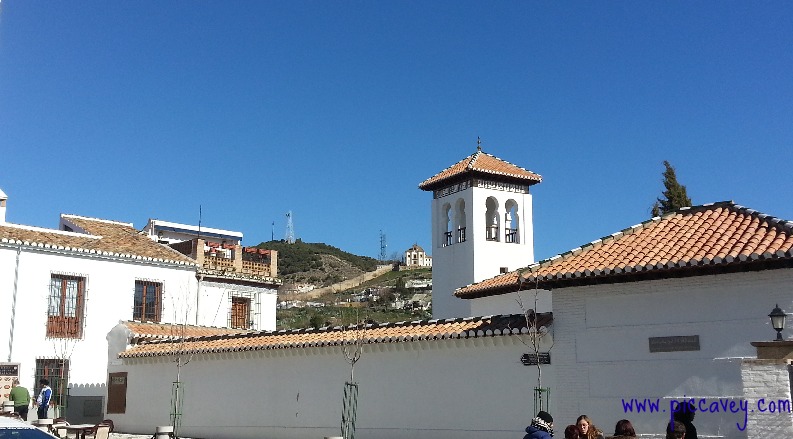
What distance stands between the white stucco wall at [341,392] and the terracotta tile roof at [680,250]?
1966 mm

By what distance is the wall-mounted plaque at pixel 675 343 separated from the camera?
→ 47.0 ft

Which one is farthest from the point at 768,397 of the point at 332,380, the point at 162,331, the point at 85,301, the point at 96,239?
the point at 96,239

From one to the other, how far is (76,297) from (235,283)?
5.95m

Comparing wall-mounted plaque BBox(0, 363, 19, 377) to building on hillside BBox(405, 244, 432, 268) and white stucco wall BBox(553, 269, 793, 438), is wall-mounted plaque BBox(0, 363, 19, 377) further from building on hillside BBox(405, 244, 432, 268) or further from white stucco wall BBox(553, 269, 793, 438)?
building on hillside BBox(405, 244, 432, 268)

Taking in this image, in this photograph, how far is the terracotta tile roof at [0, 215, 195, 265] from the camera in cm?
2603

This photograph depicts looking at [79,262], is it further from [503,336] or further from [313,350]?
[503,336]

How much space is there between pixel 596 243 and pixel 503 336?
2654 millimetres

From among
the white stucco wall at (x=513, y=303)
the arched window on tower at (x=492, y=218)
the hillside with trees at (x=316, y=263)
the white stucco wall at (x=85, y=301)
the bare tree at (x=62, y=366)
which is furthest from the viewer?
the hillside with trees at (x=316, y=263)

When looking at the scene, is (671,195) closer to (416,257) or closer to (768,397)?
(768,397)

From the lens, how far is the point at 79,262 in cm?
2686

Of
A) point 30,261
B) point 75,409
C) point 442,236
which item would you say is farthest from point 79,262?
point 442,236

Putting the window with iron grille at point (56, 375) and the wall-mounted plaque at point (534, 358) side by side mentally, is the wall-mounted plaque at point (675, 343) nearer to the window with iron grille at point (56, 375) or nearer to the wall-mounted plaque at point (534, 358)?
the wall-mounted plaque at point (534, 358)

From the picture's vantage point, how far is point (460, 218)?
32.6 metres

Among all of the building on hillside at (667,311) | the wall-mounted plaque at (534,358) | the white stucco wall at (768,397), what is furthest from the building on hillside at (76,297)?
the white stucco wall at (768,397)
